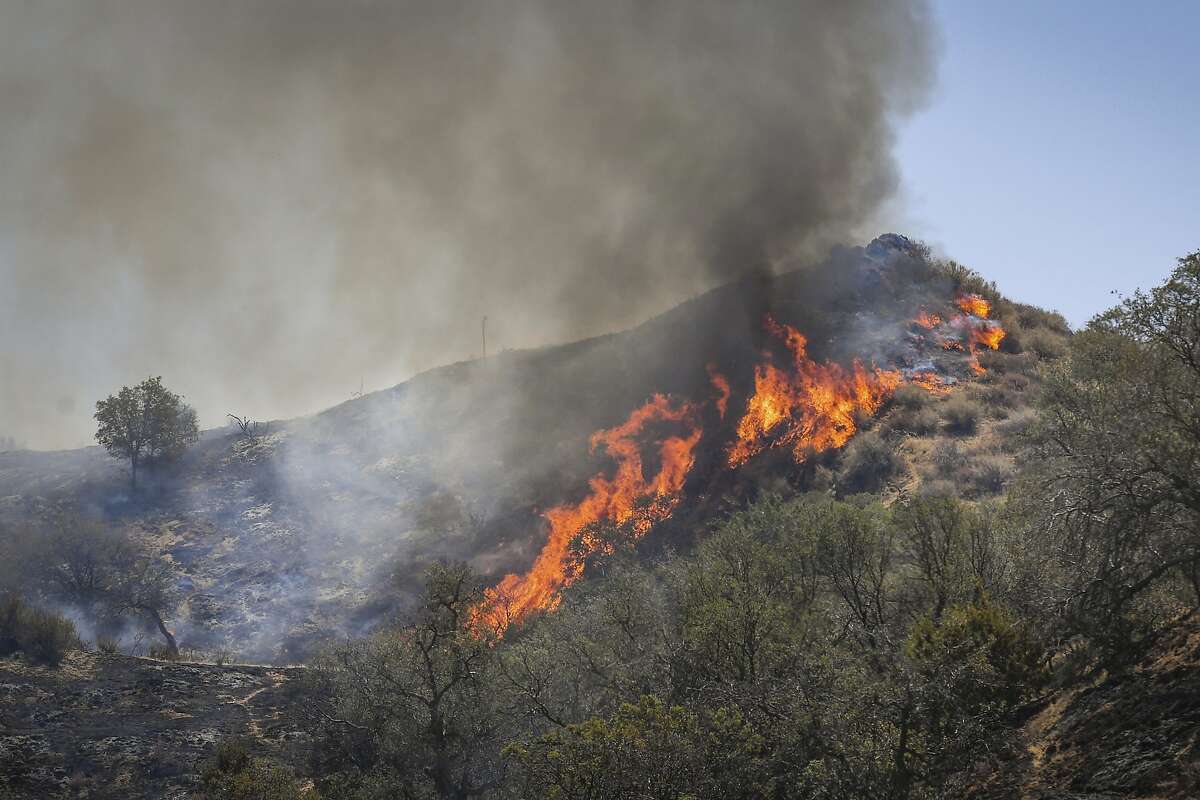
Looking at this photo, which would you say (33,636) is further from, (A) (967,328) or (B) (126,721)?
(A) (967,328)

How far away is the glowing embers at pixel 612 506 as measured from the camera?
55.8 meters

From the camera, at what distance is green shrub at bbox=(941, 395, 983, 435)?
53875 millimetres

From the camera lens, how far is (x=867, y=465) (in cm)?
5219

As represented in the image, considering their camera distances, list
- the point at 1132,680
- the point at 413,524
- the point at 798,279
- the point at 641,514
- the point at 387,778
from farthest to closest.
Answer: the point at 798,279, the point at 413,524, the point at 641,514, the point at 387,778, the point at 1132,680

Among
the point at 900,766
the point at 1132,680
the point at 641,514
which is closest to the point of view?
the point at 900,766

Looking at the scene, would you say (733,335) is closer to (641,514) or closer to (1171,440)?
(641,514)

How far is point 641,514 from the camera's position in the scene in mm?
58844

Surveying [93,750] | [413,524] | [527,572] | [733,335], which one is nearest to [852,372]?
[733,335]

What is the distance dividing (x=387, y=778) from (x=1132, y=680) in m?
24.0

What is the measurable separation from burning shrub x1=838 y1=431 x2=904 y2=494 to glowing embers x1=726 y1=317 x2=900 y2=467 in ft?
8.68

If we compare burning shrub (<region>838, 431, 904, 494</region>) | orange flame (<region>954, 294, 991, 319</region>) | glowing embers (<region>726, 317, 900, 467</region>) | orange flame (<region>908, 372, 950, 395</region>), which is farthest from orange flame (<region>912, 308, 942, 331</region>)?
burning shrub (<region>838, 431, 904, 494</region>)

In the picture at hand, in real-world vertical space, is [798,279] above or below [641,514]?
above

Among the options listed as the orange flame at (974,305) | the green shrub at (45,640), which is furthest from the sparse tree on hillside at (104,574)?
the orange flame at (974,305)

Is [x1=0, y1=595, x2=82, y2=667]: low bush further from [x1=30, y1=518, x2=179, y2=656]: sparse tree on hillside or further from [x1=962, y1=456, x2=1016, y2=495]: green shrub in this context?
→ [x1=962, y1=456, x2=1016, y2=495]: green shrub
